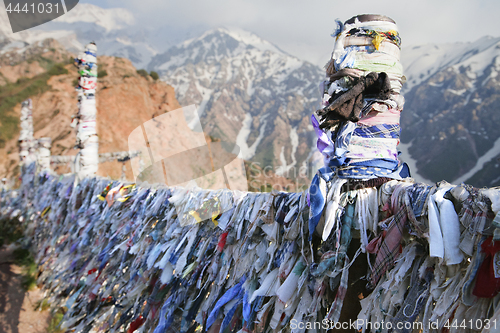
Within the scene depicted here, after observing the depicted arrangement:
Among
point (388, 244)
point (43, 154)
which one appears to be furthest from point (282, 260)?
point (43, 154)

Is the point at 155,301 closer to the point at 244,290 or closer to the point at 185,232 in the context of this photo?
the point at 185,232

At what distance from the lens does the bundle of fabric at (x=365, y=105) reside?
1518mm

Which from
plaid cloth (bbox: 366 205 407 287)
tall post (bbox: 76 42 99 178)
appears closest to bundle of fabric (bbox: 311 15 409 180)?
plaid cloth (bbox: 366 205 407 287)

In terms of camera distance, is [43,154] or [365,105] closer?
[365,105]

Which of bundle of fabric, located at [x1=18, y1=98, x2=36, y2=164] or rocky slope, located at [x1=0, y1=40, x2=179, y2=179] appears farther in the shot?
rocky slope, located at [x1=0, y1=40, x2=179, y2=179]

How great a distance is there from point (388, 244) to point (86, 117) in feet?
20.9

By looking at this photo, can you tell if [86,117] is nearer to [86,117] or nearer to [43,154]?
[86,117]

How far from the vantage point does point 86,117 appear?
5.83 meters

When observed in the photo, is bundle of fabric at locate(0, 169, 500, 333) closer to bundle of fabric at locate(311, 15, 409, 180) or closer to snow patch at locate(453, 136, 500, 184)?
bundle of fabric at locate(311, 15, 409, 180)

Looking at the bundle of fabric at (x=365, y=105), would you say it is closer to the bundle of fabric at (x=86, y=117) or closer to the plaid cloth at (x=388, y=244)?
the plaid cloth at (x=388, y=244)

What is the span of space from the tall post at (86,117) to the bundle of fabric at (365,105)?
18.2ft

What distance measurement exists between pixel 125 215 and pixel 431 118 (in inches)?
2725

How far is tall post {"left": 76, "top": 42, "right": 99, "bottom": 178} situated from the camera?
5.66 m

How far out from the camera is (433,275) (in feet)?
3.89
